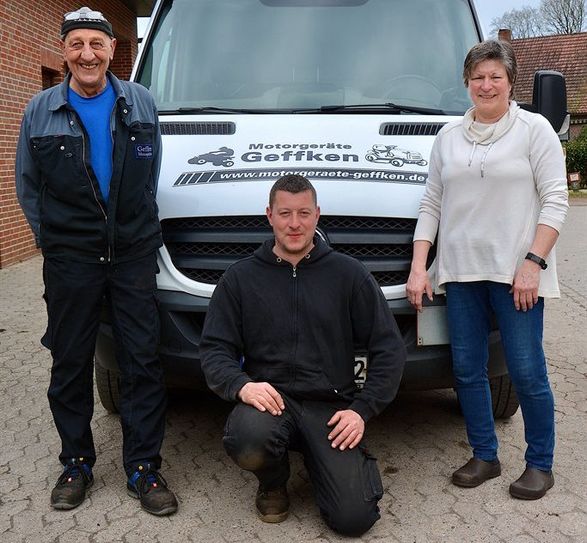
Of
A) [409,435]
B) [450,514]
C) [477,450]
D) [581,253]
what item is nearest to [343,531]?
[450,514]

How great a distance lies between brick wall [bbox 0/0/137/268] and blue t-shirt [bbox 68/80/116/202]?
6568mm

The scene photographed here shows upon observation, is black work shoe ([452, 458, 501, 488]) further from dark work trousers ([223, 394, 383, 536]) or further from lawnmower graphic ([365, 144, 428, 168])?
lawnmower graphic ([365, 144, 428, 168])

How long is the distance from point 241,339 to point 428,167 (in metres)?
1.18

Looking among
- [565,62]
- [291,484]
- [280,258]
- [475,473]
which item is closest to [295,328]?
[280,258]

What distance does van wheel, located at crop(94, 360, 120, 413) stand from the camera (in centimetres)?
417

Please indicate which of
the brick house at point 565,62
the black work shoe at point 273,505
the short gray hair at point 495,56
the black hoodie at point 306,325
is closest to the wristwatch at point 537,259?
the black hoodie at point 306,325

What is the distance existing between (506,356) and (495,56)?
1.25 m

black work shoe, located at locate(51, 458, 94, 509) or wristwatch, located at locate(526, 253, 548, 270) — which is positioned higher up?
wristwatch, located at locate(526, 253, 548, 270)

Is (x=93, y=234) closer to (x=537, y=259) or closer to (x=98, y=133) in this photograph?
(x=98, y=133)

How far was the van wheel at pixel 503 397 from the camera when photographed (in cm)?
403

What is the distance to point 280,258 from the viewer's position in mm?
3180

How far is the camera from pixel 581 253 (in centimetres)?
1137

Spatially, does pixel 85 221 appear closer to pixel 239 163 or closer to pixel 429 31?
pixel 239 163

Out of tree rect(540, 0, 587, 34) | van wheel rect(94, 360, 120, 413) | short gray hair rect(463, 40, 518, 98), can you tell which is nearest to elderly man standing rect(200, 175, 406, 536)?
short gray hair rect(463, 40, 518, 98)
